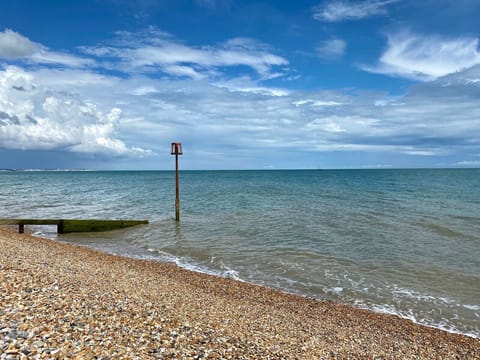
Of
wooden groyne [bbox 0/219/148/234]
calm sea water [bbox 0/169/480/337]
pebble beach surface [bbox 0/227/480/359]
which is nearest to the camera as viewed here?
pebble beach surface [bbox 0/227/480/359]

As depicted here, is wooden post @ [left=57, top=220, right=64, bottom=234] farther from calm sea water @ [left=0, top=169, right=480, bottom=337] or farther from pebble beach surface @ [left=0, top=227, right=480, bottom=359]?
pebble beach surface @ [left=0, top=227, right=480, bottom=359]

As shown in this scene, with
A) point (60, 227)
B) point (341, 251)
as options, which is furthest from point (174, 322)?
point (60, 227)

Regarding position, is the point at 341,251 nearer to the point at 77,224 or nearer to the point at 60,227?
the point at 77,224

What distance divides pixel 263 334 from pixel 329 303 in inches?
180

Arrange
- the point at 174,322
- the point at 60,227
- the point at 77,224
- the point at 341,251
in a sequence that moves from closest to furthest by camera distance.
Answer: the point at 174,322 → the point at 341,251 → the point at 60,227 → the point at 77,224

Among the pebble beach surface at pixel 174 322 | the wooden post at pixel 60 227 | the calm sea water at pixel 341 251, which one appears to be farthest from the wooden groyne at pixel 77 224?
the pebble beach surface at pixel 174 322

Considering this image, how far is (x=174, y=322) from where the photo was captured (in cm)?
668

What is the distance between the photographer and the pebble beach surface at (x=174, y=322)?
5336 millimetres

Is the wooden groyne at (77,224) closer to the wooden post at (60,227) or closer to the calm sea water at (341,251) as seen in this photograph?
the wooden post at (60,227)

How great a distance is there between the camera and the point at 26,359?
457 cm

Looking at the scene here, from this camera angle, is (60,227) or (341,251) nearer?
(341,251)

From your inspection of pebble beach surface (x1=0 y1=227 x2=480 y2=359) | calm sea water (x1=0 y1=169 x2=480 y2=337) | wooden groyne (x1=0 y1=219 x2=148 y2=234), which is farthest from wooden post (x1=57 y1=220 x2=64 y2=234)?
pebble beach surface (x1=0 y1=227 x2=480 y2=359)

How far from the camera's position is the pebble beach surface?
5.34 metres

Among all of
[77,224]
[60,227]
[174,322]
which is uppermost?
[174,322]
